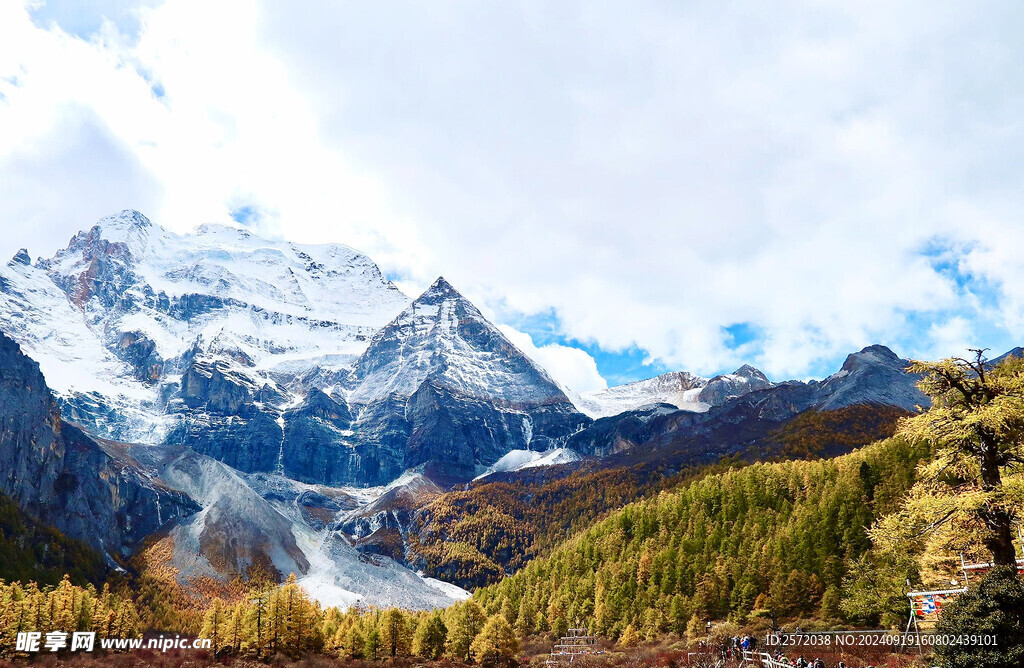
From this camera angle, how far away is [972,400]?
22.0m

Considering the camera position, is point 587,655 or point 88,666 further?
point 587,655

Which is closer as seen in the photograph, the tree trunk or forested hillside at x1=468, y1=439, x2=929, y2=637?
the tree trunk

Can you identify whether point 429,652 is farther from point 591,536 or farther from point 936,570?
point 936,570

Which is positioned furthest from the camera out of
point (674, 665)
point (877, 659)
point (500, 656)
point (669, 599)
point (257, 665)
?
point (669, 599)

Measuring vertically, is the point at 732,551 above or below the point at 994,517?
below

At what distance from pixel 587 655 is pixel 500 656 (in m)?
10.3

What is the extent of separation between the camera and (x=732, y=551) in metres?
98.3

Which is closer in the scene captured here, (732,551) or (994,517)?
(994,517)

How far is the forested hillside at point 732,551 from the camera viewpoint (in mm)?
84812

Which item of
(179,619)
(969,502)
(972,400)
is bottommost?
(179,619)

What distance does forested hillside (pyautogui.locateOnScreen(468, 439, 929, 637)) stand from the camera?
84812 mm

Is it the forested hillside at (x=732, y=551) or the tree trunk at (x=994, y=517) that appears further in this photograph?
the forested hillside at (x=732, y=551)

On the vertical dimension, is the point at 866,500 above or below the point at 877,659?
above

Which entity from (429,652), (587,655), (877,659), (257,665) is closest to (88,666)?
(257,665)
